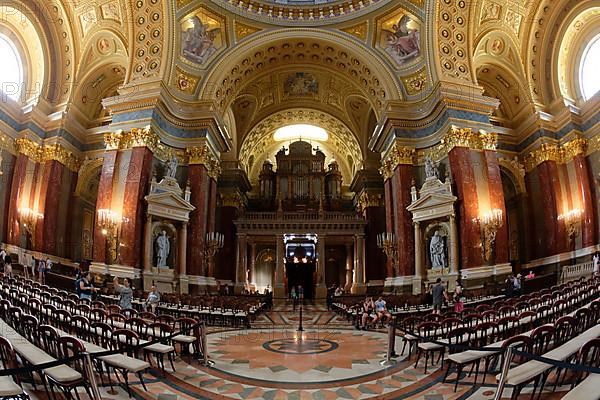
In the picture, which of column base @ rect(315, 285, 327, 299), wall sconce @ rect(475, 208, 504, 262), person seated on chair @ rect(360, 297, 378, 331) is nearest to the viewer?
person seated on chair @ rect(360, 297, 378, 331)

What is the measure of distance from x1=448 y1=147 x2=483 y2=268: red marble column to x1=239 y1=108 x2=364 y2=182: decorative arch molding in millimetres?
13162

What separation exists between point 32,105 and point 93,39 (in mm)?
4727

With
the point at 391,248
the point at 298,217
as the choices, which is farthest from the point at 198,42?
the point at 391,248

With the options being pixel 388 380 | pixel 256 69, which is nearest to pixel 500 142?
pixel 256 69

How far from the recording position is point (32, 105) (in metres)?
21.1

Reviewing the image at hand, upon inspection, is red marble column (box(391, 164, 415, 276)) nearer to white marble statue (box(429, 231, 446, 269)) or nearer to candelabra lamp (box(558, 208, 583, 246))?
white marble statue (box(429, 231, 446, 269))

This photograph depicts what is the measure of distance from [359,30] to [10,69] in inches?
711

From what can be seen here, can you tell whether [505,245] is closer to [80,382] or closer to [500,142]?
[500,142]

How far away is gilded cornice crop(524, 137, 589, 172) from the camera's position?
20781mm

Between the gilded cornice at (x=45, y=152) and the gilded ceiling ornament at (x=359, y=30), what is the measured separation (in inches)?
644

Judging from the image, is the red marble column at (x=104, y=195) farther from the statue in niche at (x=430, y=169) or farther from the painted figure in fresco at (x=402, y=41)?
the painted figure in fresco at (x=402, y=41)

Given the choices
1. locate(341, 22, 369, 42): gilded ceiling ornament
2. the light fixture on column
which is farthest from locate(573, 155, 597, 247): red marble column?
locate(341, 22, 369, 42): gilded ceiling ornament

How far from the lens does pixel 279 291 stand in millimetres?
25719

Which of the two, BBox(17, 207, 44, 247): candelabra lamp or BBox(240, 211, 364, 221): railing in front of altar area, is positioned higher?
BBox(240, 211, 364, 221): railing in front of altar area
